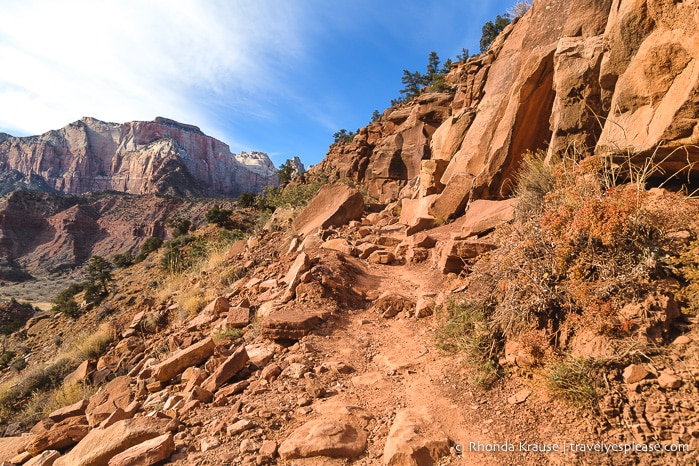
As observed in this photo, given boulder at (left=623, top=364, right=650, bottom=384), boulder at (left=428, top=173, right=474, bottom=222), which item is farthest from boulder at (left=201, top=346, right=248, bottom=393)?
boulder at (left=428, top=173, right=474, bottom=222)

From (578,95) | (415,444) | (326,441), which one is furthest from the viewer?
(578,95)

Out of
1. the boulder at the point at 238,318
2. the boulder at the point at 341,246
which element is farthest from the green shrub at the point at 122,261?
the boulder at the point at 238,318

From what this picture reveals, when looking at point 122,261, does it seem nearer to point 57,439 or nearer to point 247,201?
point 247,201

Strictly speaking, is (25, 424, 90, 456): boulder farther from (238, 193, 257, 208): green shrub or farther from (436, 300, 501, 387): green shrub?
(238, 193, 257, 208): green shrub

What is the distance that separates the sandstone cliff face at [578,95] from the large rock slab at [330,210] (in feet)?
7.44

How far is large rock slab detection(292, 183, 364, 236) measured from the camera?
9500 millimetres

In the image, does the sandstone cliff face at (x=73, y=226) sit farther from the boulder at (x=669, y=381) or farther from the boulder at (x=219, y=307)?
the boulder at (x=669, y=381)

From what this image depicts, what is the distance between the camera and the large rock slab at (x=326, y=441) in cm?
239

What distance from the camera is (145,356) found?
5.96 meters

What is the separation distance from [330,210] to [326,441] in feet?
Result: 25.2

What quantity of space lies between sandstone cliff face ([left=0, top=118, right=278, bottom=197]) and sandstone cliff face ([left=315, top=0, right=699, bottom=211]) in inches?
3676

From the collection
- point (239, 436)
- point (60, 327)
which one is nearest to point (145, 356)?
point (239, 436)

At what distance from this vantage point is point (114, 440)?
282 cm

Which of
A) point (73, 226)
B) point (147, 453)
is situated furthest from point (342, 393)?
point (73, 226)
